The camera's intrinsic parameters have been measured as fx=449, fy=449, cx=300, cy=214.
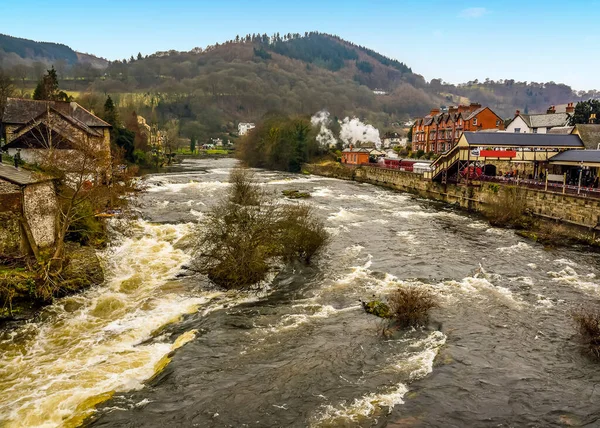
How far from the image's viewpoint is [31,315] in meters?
16.7

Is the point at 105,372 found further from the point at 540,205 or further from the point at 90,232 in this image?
the point at 540,205

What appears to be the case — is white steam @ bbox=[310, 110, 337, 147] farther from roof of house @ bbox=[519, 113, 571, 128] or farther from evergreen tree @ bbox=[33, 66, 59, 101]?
evergreen tree @ bbox=[33, 66, 59, 101]

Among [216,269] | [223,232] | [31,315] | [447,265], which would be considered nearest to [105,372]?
[31,315]

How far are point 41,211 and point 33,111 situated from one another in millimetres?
27560

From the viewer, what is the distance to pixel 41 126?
3719cm

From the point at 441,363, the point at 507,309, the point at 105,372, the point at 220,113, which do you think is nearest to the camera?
the point at 105,372

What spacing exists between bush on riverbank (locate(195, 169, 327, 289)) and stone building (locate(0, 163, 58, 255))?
6.98 m

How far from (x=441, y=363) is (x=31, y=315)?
14642mm

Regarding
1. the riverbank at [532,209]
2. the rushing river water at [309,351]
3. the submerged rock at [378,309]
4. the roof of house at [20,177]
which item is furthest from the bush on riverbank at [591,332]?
the roof of house at [20,177]

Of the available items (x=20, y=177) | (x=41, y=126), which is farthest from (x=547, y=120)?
(x=20, y=177)

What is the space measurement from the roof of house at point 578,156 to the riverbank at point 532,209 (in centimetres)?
462

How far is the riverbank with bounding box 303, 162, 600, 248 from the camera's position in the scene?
95.0 feet

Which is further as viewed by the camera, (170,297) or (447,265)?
(447,265)

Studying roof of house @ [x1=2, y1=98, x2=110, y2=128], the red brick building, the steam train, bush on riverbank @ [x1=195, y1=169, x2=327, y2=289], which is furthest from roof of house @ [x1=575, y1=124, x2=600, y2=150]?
roof of house @ [x1=2, y1=98, x2=110, y2=128]
